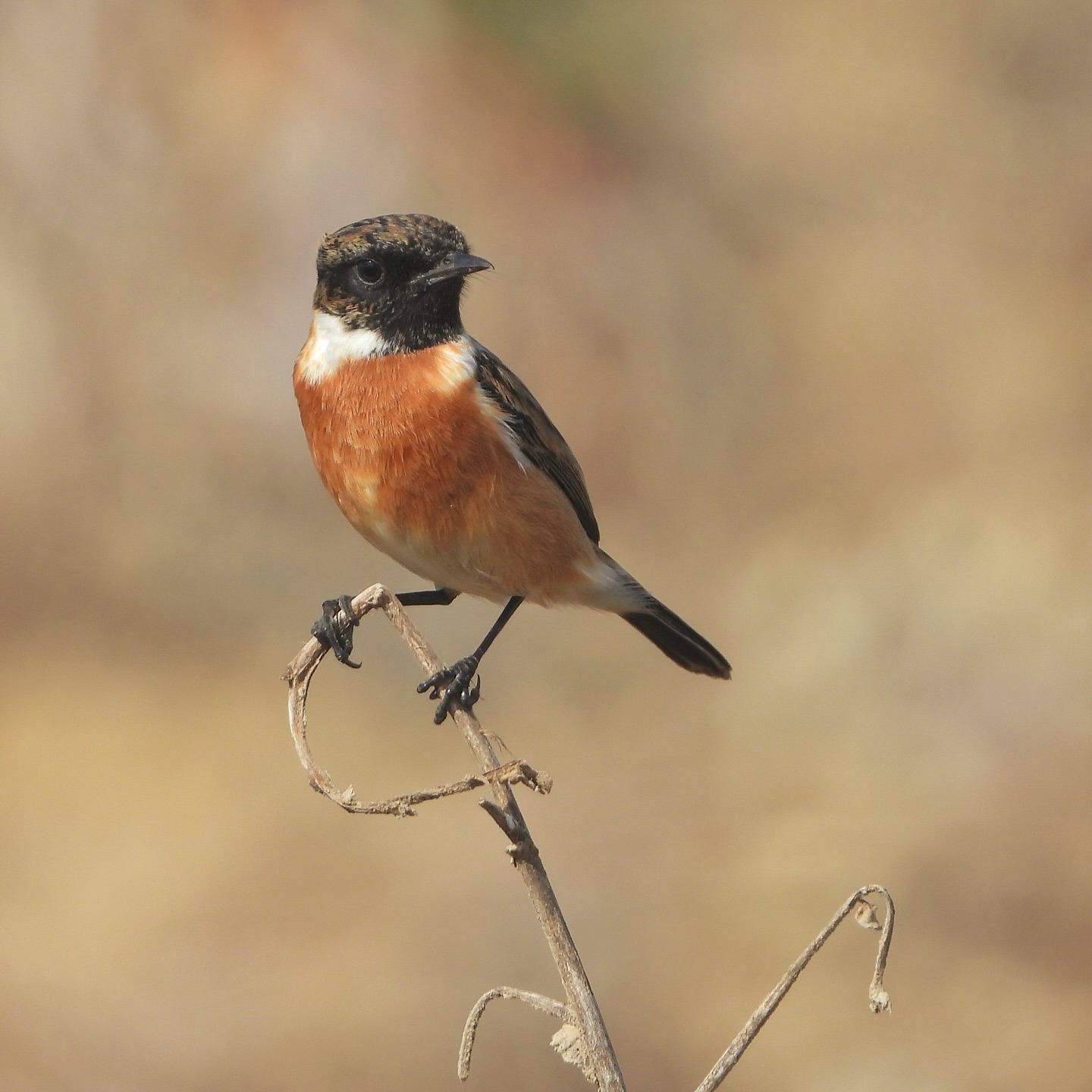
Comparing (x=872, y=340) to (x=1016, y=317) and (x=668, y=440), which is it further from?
(x=668, y=440)

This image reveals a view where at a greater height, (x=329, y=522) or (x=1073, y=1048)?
(x=329, y=522)

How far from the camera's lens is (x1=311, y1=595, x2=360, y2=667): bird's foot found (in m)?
3.54

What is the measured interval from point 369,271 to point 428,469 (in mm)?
Answer: 795

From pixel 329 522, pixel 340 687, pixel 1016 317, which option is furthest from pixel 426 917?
pixel 1016 317

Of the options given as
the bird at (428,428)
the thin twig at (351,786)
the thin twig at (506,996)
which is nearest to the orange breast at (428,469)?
the bird at (428,428)

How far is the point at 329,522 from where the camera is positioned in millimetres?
7988

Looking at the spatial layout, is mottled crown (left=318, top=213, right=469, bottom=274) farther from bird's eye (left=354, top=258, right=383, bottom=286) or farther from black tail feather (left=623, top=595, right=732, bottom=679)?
black tail feather (left=623, top=595, right=732, bottom=679)

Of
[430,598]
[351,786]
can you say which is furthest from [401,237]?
[351,786]

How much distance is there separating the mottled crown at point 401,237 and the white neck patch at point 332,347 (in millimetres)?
233

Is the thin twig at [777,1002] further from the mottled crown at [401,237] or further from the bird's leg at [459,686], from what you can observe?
the mottled crown at [401,237]

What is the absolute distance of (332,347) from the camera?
177 inches

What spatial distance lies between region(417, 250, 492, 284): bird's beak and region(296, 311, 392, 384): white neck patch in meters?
0.26

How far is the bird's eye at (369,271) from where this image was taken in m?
4.49

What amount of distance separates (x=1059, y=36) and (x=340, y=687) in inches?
231
